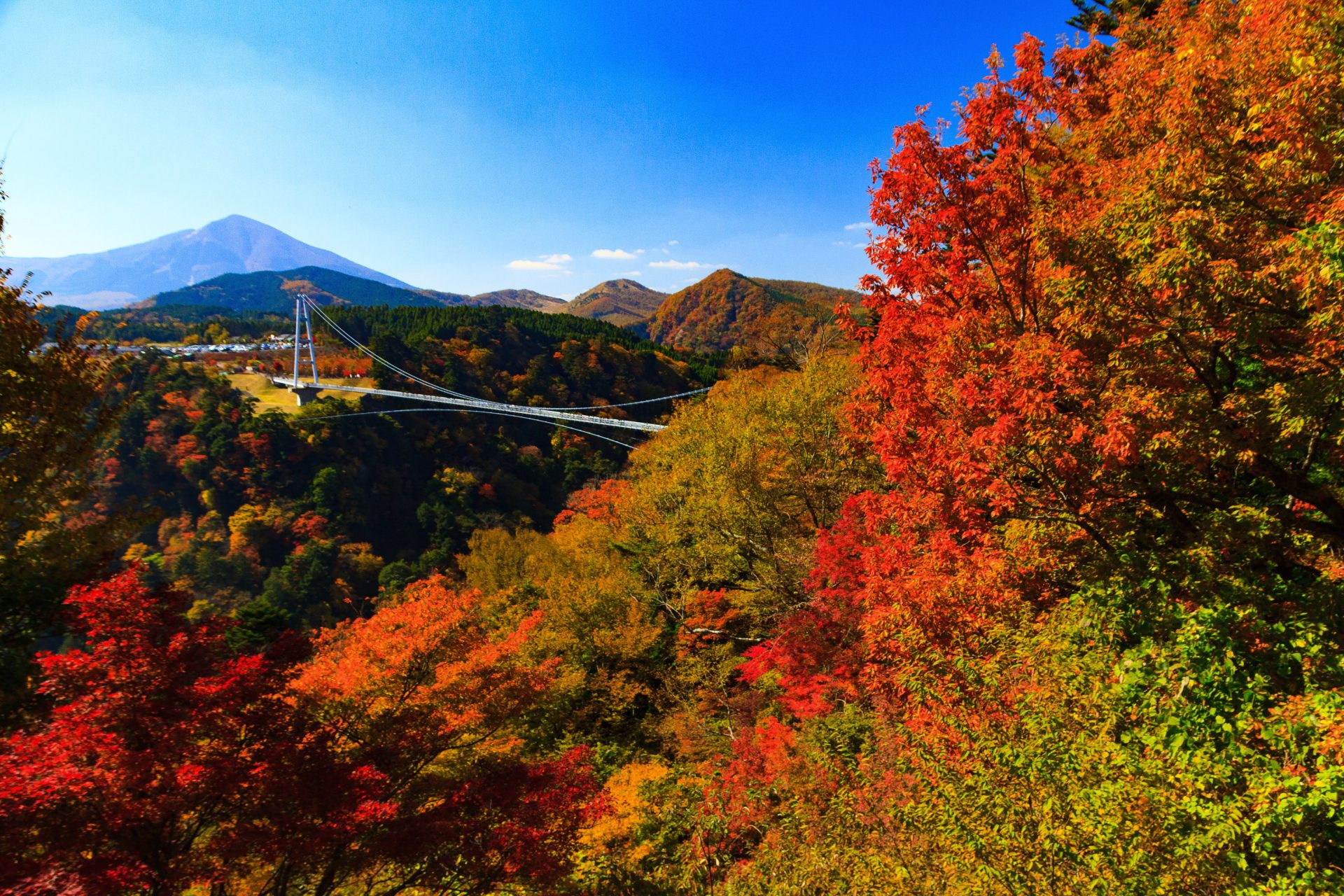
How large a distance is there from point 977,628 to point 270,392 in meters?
74.1

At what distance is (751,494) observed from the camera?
1546 cm

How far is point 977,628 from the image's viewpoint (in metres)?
6.37

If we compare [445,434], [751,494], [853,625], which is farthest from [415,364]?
[853,625]

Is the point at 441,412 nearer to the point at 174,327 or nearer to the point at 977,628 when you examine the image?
the point at 174,327

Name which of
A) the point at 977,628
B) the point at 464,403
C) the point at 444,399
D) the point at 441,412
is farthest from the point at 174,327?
the point at 977,628

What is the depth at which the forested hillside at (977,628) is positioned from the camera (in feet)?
13.3

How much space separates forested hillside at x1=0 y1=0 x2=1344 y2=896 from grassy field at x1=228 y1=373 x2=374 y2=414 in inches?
2251

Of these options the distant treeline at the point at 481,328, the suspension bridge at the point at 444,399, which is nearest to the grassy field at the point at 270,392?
the suspension bridge at the point at 444,399

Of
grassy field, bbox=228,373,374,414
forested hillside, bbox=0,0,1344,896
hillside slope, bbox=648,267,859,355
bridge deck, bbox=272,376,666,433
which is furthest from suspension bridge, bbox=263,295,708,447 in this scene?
hillside slope, bbox=648,267,859,355

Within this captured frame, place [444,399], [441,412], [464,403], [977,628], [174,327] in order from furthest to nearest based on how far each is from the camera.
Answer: [174,327], [441,412], [464,403], [444,399], [977,628]

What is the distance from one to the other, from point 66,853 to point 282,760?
1.74m

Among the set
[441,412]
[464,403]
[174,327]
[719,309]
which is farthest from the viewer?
[719,309]

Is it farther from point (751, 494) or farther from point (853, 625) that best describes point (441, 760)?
point (751, 494)

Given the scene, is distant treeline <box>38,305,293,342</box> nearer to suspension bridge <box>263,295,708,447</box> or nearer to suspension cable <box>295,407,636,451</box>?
suspension bridge <box>263,295,708,447</box>
